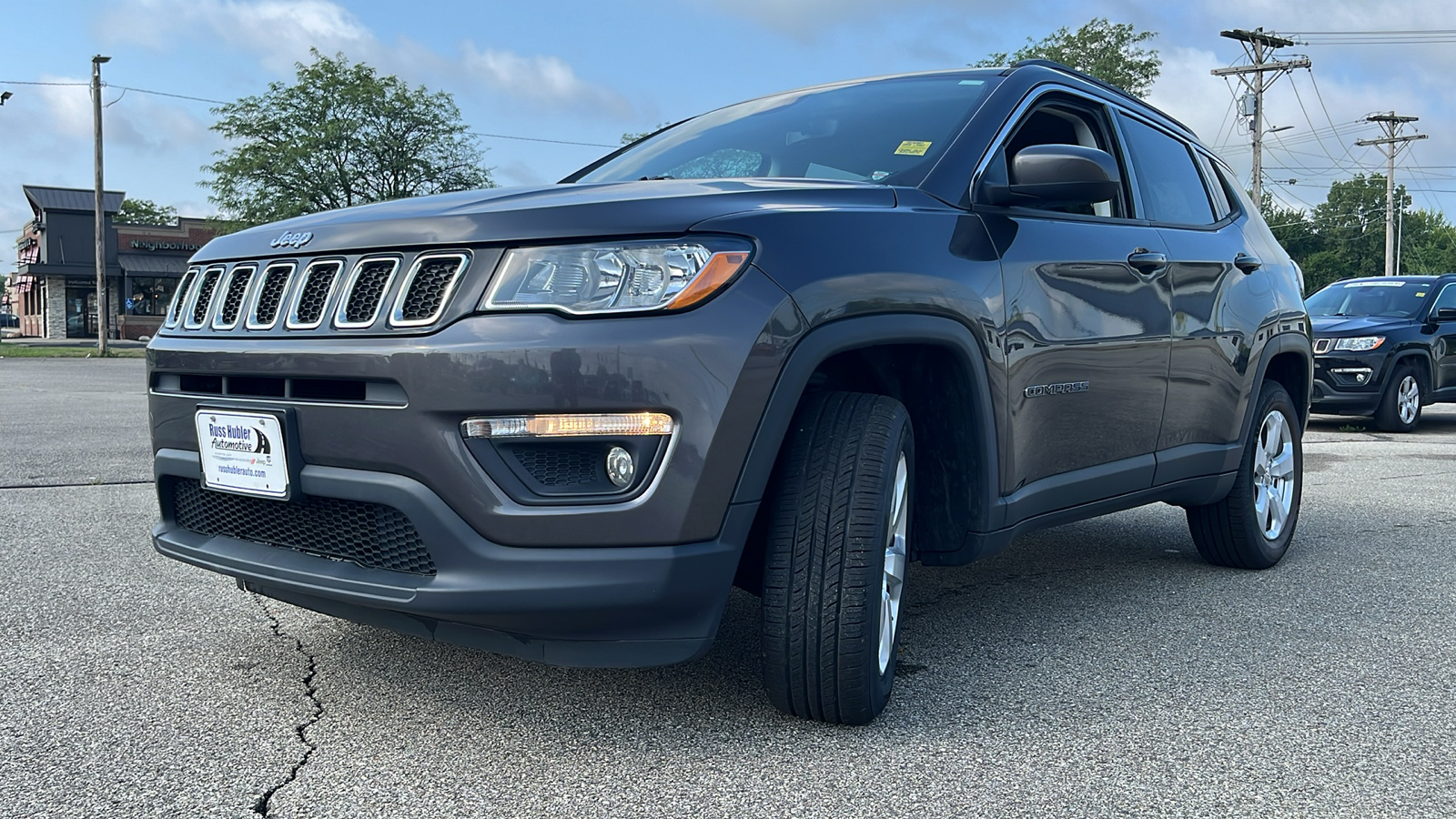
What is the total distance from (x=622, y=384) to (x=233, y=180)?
39.8m

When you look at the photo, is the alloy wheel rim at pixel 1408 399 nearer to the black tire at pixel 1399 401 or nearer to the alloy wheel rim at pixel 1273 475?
the black tire at pixel 1399 401

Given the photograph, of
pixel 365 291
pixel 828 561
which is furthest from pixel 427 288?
pixel 828 561

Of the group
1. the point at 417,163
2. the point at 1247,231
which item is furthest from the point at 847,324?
the point at 417,163

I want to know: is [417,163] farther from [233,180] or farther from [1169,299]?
[1169,299]

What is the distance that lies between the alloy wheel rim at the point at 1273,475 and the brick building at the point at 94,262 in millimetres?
50941

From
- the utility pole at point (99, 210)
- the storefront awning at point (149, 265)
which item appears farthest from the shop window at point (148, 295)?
the utility pole at point (99, 210)

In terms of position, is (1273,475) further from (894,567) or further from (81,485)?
(81,485)

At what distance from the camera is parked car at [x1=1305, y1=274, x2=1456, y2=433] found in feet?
38.0

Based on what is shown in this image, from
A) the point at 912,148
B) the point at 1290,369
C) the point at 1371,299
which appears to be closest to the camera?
the point at 912,148

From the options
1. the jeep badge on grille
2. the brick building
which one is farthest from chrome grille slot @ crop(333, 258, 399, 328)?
the brick building

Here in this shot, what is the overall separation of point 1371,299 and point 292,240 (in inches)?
497

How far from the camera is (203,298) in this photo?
9.99 ft

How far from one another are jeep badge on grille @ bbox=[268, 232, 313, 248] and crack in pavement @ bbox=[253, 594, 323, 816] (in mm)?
1088

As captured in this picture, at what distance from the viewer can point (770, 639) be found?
8.70ft
